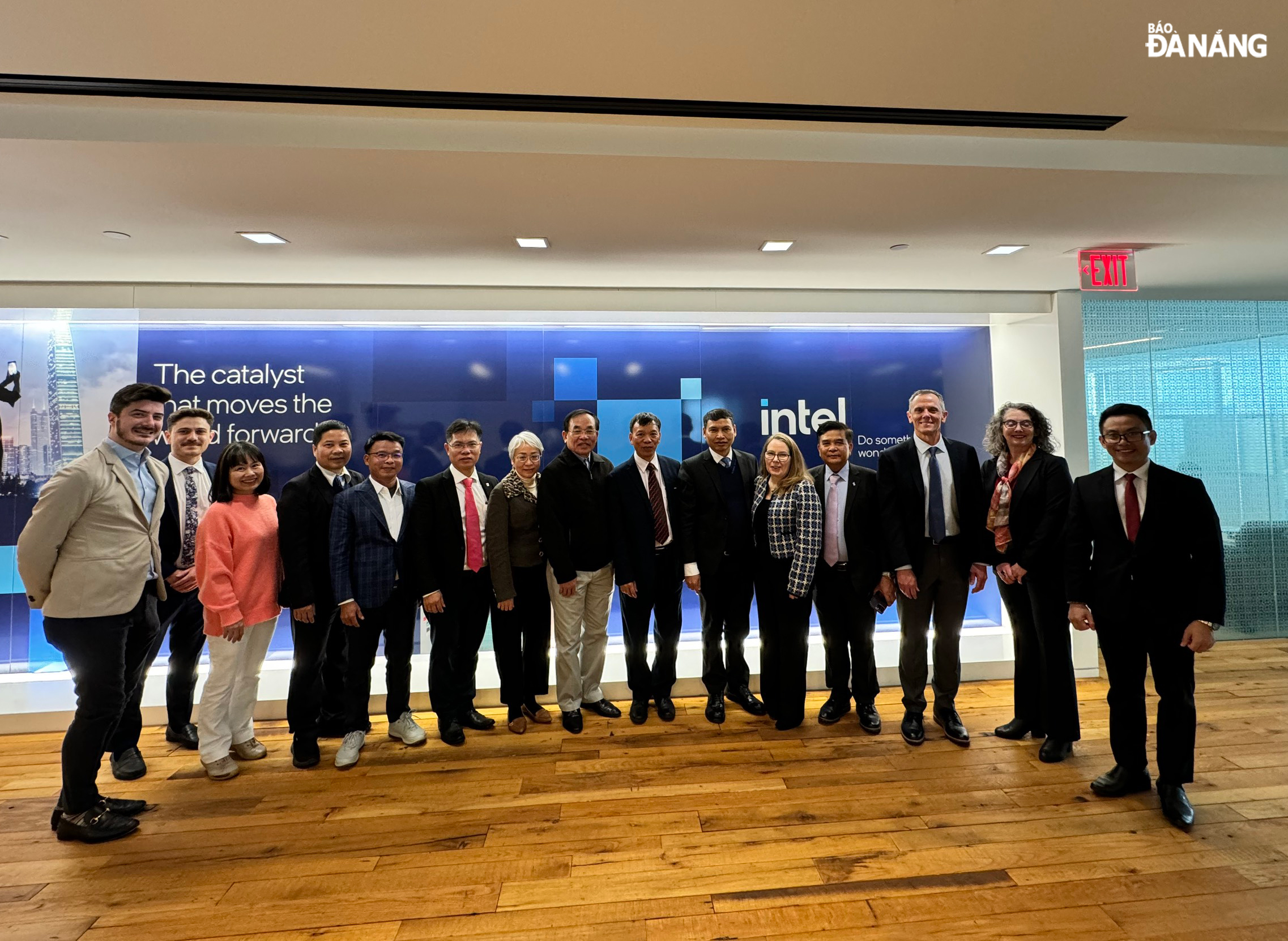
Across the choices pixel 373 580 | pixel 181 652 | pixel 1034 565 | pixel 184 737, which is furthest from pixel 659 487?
pixel 184 737

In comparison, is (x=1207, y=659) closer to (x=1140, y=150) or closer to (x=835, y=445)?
(x=835, y=445)

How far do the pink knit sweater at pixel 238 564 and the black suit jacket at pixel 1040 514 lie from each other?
4.03 m

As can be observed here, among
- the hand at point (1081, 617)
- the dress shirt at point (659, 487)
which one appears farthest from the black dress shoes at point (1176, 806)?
the dress shirt at point (659, 487)

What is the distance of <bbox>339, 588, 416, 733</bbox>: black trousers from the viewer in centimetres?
364

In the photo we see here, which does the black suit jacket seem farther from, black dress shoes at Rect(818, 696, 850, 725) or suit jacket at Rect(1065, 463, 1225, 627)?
black dress shoes at Rect(818, 696, 850, 725)

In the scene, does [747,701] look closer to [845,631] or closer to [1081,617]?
[845,631]

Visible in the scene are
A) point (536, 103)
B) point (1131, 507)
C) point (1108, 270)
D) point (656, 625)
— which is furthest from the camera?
point (1108, 270)

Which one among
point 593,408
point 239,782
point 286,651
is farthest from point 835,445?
Result: point 286,651

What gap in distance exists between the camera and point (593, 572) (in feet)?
13.1

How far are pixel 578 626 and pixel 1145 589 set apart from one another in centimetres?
287

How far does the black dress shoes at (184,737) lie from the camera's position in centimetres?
391

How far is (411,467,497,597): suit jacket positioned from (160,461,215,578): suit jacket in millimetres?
1131

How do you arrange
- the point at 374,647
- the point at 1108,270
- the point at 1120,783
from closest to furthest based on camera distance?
the point at 1120,783
the point at 374,647
the point at 1108,270

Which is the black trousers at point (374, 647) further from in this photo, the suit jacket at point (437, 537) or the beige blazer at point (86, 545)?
the beige blazer at point (86, 545)
